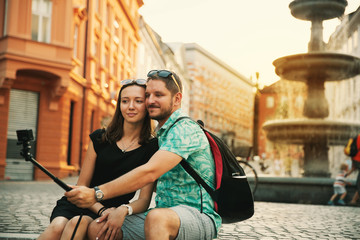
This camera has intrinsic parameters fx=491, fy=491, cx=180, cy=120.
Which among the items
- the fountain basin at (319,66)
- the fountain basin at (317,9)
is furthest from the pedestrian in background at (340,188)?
the fountain basin at (317,9)

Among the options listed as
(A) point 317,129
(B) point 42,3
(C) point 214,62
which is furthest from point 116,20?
(C) point 214,62

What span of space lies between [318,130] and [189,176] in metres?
9.49

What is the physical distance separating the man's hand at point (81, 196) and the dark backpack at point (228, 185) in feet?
2.06

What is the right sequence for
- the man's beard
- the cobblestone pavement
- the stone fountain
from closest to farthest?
the man's beard, the cobblestone pavement, the stone fountain

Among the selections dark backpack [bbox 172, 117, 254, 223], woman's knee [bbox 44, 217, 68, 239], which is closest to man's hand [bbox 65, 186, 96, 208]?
woman's knee [bbox 44, 217, 68, 239]

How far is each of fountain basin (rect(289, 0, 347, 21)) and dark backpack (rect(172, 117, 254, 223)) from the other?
11.2m

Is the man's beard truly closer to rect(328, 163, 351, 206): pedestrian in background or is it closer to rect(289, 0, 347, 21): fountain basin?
rect(328, 163, 351, 206): pedestrian in background

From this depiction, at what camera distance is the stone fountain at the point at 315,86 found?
39.6 ft

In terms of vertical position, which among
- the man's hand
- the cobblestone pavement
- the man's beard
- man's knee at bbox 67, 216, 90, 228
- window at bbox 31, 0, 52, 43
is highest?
window at bbox 31, 0, 52, 43

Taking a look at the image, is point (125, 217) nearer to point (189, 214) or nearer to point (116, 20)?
point (189, 214)

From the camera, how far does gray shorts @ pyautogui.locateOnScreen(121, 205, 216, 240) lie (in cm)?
300

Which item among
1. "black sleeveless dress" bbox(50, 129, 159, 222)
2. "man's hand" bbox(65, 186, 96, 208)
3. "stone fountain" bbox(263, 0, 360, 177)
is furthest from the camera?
"stone fountain" bbox(263, 0, 360, 177)

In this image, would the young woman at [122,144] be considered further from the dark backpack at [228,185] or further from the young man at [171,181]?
the dark backpack at [228,185]

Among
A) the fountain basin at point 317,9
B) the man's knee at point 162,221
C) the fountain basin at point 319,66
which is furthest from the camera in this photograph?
the fountain basin at point 317,9
